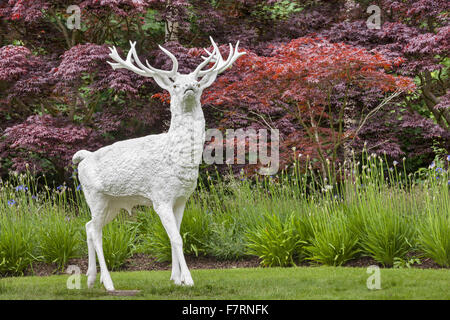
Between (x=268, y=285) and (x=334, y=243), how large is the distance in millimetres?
1389

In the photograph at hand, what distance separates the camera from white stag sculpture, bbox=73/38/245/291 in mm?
4445

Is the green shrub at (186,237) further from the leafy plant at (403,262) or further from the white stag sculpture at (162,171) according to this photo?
the leafy plant at (403,262)

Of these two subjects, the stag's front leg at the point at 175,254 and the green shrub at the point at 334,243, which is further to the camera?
the green shrub at the point at 334,243

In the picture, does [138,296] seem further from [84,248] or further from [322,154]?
[322,154]

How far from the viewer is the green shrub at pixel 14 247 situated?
6105 mm

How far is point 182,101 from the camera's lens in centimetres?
452

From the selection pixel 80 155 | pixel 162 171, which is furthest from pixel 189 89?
pixel 80 155

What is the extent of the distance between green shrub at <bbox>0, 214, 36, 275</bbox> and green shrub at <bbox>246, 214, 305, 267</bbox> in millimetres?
2662

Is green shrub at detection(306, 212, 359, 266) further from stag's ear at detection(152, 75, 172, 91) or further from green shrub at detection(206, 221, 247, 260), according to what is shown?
stag's ear at detection(152, 75, 172, 91)

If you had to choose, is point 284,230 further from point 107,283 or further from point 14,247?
point 14,247

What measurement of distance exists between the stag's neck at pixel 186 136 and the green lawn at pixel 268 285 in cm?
110

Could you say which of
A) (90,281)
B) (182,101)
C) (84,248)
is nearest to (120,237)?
(84,248)

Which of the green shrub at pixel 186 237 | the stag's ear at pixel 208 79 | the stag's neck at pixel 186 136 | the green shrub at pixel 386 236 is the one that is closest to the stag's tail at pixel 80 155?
the stag's neck at pixel 186 136

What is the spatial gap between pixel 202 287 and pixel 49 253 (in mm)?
2733
